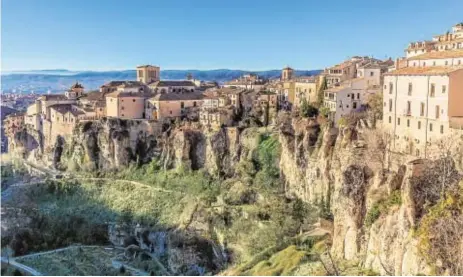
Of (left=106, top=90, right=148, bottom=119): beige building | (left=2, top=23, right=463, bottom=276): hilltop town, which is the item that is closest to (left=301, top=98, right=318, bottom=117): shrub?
(left=2, top=23, right=463, bottom=276): hilltop town

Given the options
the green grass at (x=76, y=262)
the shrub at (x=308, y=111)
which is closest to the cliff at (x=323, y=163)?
the shrub at (x=308, y=111)

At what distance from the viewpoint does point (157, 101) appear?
4072 centimetres

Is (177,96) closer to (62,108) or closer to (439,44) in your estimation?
(62,108)

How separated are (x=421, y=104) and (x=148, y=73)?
1271 inches

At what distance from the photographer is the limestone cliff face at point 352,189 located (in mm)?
18734

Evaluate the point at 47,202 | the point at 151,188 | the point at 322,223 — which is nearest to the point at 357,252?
the point at 322,223

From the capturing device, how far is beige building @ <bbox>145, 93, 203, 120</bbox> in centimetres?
4081

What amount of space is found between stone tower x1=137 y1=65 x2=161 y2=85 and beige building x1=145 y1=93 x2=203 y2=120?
9.75 m

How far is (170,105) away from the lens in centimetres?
4106

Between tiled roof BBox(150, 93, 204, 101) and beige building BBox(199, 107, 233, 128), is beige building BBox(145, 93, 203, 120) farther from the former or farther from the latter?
beige building BBox(199, 107, 233, 128)

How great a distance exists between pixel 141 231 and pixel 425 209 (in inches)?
746

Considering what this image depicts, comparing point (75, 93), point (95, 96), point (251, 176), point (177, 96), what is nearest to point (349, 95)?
point (251, 176)

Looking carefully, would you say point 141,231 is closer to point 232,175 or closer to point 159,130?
point 232,175

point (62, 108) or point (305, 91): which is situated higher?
point (305, 91)
